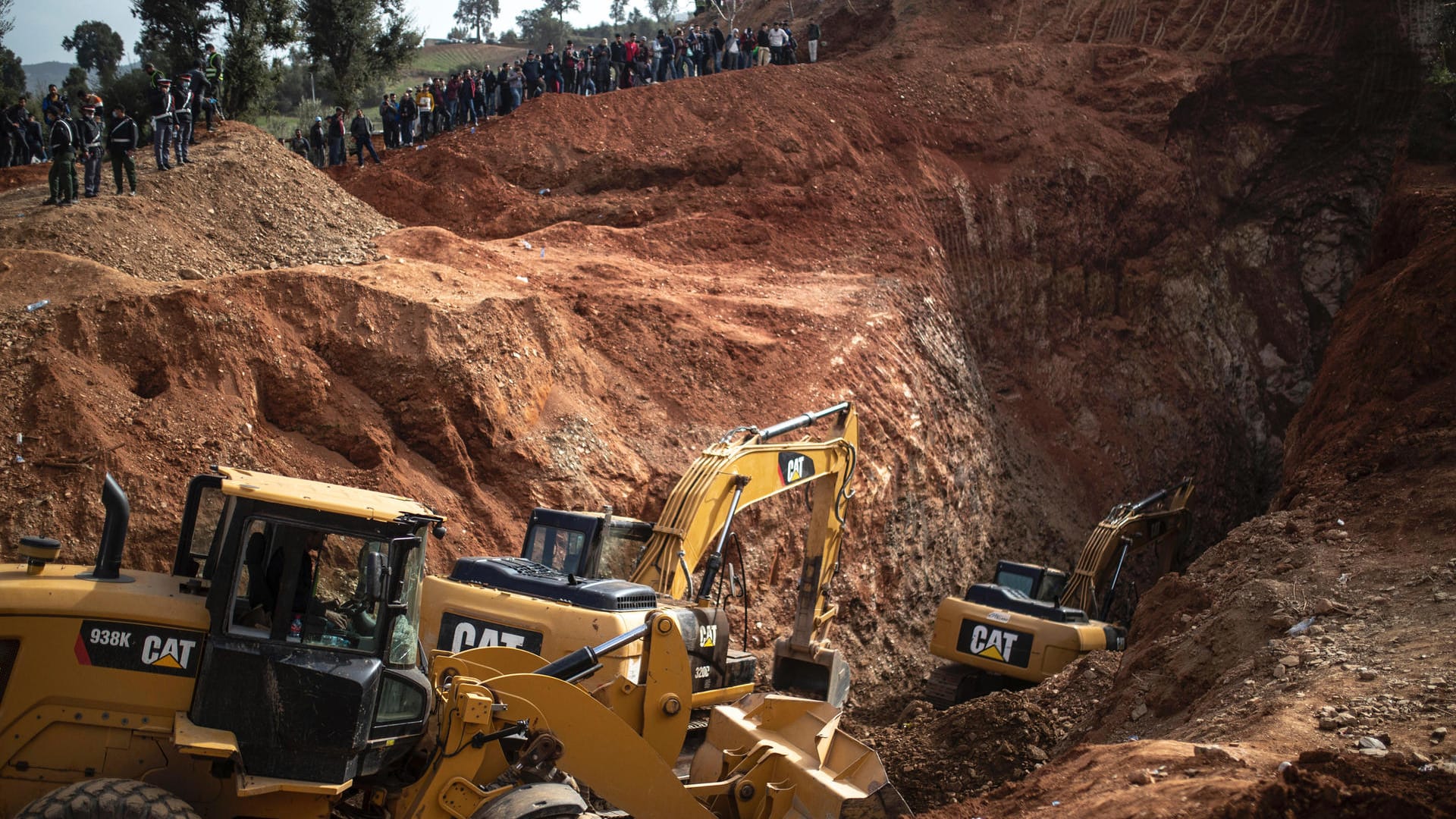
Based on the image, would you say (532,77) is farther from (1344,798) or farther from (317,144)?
(1344,798)

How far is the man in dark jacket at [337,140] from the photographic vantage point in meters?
25.0

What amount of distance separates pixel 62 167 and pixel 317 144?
9291mm

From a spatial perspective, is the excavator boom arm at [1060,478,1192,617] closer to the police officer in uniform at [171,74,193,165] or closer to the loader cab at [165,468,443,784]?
the loader cab at [165,468,443,784]

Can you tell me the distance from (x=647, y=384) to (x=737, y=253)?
6124 millimetres

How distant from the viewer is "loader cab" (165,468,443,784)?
20.0 feet

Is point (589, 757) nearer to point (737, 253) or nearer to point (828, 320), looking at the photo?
point (828, 320)

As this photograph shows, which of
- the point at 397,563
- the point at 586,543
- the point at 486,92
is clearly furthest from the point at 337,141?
the point at 397,563

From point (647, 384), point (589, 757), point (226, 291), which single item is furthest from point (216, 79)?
point (589, 757)

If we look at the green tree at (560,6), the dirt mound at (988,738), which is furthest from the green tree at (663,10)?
the dirt mound at (988,738)

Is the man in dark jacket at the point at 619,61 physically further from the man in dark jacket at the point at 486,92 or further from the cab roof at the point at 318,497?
the cab roof at the point at 318,497

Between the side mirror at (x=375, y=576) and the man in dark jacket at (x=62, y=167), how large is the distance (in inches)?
501

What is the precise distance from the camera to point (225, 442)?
43.0 feet

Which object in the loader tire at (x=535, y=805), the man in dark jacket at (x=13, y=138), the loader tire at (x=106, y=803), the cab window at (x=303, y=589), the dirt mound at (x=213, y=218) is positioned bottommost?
the loader tire at (x=535, y=805)

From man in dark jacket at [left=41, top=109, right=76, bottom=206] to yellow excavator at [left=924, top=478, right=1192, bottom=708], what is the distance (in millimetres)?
13569
